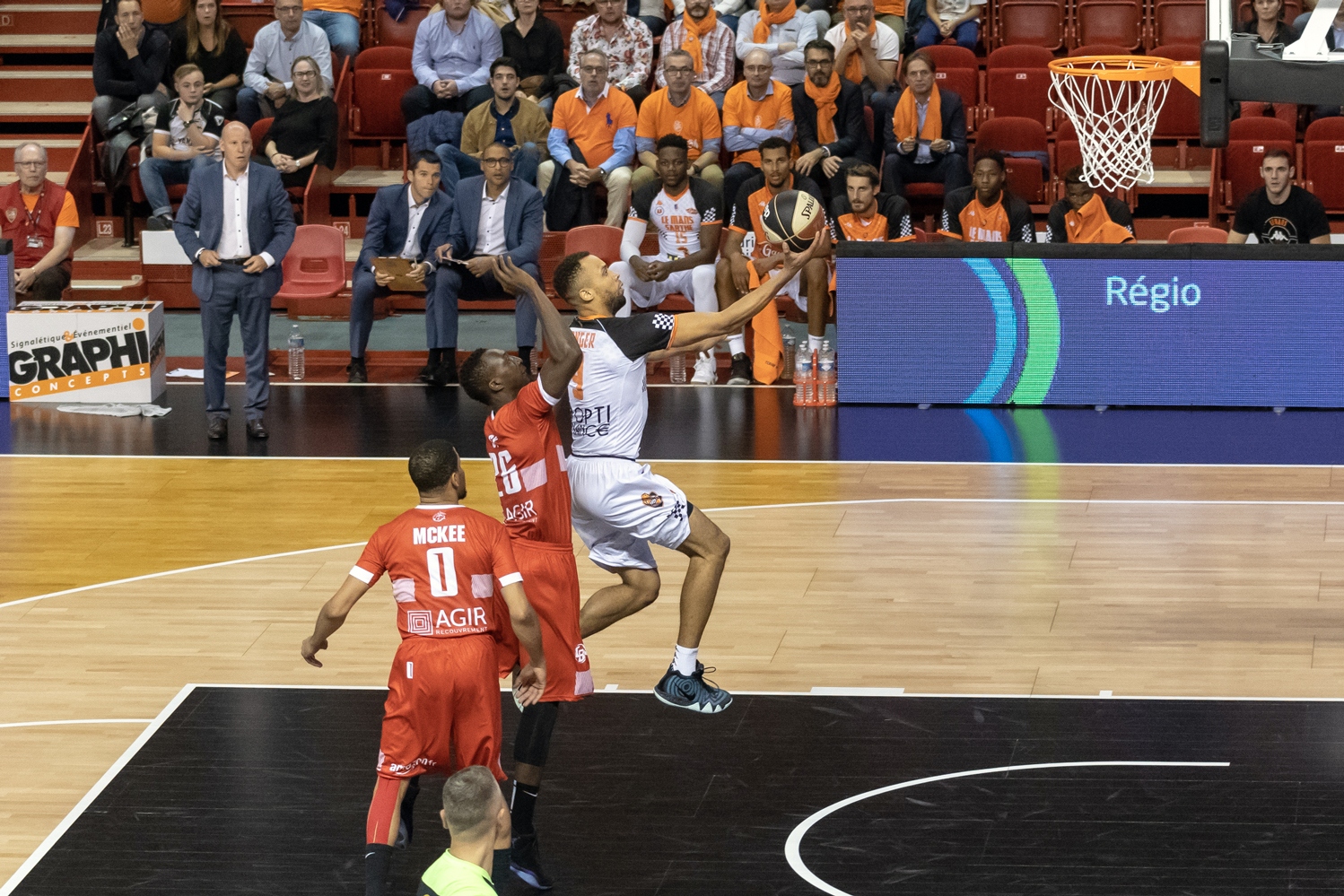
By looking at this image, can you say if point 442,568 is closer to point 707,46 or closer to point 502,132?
point 502,132

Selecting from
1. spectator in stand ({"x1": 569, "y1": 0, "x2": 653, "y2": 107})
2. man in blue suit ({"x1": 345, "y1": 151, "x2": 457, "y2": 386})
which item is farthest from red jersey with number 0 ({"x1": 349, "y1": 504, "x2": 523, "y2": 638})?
spectator in stand ({"x1": 569, "y1": 0, "x2": 653, "y2": 107})

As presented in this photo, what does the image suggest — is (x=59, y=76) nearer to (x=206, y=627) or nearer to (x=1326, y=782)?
(x=206, y=627)

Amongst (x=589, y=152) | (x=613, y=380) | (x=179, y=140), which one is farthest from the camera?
(x=179, y=140)

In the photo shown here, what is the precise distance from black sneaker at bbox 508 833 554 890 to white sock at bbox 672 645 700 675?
4.60ft

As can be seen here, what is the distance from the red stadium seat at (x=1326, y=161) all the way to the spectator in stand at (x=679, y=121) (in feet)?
15.6

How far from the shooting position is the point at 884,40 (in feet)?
51.9

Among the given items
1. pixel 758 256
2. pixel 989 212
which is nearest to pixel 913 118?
pixel 989 212

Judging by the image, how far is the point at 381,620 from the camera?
889 centimetres

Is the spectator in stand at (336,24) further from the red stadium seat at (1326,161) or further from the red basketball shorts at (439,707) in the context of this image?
the red basketball shorts at (439,707)

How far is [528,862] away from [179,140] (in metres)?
11.3

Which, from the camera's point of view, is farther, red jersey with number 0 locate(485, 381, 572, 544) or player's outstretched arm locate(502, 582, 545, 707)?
red jersey with number 0 locate(485, 381, 572, 544)

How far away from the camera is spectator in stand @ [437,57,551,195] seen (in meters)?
15.1

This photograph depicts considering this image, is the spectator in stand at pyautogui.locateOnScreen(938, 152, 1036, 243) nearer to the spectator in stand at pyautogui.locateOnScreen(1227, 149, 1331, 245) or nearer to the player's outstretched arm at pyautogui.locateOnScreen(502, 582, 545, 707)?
the spectator in stand at pyautogui.locateOnScreen(1227, 149, 1331, 245)

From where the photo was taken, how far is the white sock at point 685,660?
23.7 ft
